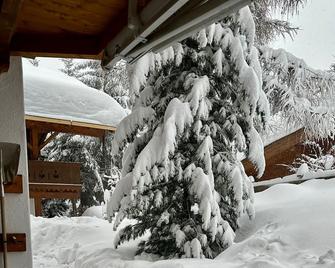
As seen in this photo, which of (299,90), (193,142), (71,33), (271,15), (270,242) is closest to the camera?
(71,33)

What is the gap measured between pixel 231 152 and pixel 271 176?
377 inches

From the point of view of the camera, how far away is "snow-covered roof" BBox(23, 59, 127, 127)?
32.0 feet

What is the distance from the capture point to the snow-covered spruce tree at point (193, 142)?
599cm

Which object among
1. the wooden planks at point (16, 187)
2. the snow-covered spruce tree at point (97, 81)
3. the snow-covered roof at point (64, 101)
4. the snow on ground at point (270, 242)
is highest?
the snow-covered spruce tree at point (97, 81)

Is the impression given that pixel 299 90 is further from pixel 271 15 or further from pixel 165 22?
pixel 165 22

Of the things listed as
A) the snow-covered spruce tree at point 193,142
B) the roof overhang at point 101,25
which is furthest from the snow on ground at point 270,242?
the roof overhang at point 101,25

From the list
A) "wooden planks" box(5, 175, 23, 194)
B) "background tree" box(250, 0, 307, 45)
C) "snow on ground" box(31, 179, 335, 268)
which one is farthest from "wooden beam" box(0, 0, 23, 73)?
"background tree" box(250, 0, 307, 45)

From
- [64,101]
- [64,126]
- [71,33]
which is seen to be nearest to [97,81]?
[64,101]

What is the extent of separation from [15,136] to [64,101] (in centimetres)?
603

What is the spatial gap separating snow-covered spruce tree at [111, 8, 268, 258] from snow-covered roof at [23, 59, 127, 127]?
331cm

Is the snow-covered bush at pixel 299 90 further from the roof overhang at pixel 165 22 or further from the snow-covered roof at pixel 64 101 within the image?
the roof overhang at pixel 165 22

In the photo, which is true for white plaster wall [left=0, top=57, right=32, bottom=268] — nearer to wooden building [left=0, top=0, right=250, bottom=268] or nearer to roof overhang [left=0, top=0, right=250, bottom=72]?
wooden building [left=0, top=0, right=250, bottom=268]

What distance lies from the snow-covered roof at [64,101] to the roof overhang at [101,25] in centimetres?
570

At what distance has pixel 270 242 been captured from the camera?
520cm
